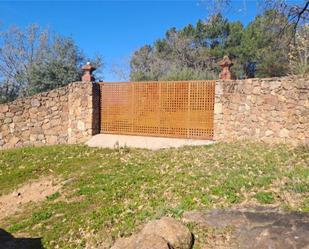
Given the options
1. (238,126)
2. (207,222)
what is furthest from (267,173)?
(238,126)

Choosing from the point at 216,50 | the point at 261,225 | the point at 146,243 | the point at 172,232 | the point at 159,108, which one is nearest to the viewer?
the point at 146,243

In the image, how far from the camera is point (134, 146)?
30.4ft

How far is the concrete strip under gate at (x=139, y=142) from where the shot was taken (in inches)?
359

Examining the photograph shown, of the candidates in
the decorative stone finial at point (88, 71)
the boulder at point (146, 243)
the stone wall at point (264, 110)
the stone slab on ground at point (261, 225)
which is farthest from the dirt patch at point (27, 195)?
the stone wall at point (264, 110)

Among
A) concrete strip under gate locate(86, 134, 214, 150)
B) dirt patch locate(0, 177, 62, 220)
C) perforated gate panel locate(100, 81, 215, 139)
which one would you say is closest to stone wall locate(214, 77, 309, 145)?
perforated gate panel locate(100, 81, 215, 139)

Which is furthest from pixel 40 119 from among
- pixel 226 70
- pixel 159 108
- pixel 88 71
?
pixel 226 70

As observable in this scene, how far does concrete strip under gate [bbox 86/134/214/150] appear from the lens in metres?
9.12

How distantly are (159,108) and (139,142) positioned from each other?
1324mm

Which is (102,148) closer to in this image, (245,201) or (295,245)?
(245,201)

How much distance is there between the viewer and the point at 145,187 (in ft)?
17.4

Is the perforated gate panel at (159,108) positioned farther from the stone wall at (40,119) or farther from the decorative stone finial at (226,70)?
the stone wall at (40,119)

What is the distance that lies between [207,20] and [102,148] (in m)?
4.66

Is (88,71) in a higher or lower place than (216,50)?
lower

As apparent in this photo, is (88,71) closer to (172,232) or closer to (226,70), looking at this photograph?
(226,70)
